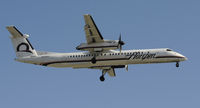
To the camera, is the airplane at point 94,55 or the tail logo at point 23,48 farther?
the tail logo at point 23,48

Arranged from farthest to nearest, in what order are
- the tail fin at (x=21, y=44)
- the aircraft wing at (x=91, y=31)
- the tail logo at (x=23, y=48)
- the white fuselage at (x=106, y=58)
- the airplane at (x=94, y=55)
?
1. the tail logo at (x=23, y=48)
2. the tail fin at (x=21, y=44)
3. the white fuselage at (x=106, y=58)
4. the airplane at (x=94, y=55)
5. the aircraft wing at (x=91, y=31)

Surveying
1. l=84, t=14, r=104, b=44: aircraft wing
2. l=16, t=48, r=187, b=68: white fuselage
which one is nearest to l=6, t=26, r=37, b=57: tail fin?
l=16, t=48, r=187, b=68: white fuselage

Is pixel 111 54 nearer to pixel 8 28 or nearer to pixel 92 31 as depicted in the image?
pixel 92 31

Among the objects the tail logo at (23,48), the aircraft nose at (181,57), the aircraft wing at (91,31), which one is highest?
the aircraft wing at (91,31)

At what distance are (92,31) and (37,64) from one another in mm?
8017

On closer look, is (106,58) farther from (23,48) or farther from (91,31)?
(23,48)

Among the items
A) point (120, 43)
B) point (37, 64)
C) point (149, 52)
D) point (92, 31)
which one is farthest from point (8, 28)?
point (149, 52)

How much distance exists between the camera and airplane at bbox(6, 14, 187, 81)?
37.1 metres

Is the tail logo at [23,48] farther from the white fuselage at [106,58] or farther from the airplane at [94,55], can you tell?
the white fuselage at [106,58]

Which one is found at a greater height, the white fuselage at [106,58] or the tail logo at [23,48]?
the tail logo at [23,48]

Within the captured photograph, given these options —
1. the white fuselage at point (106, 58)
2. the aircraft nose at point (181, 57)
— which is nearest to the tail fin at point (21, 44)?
the white fuselage at point (106, 58)

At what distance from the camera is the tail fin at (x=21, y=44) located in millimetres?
40844

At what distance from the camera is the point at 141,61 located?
3809 centimetres

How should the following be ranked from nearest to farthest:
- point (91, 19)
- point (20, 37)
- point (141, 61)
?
point (91, 19) < point (141, 61) < point (20, 37)
